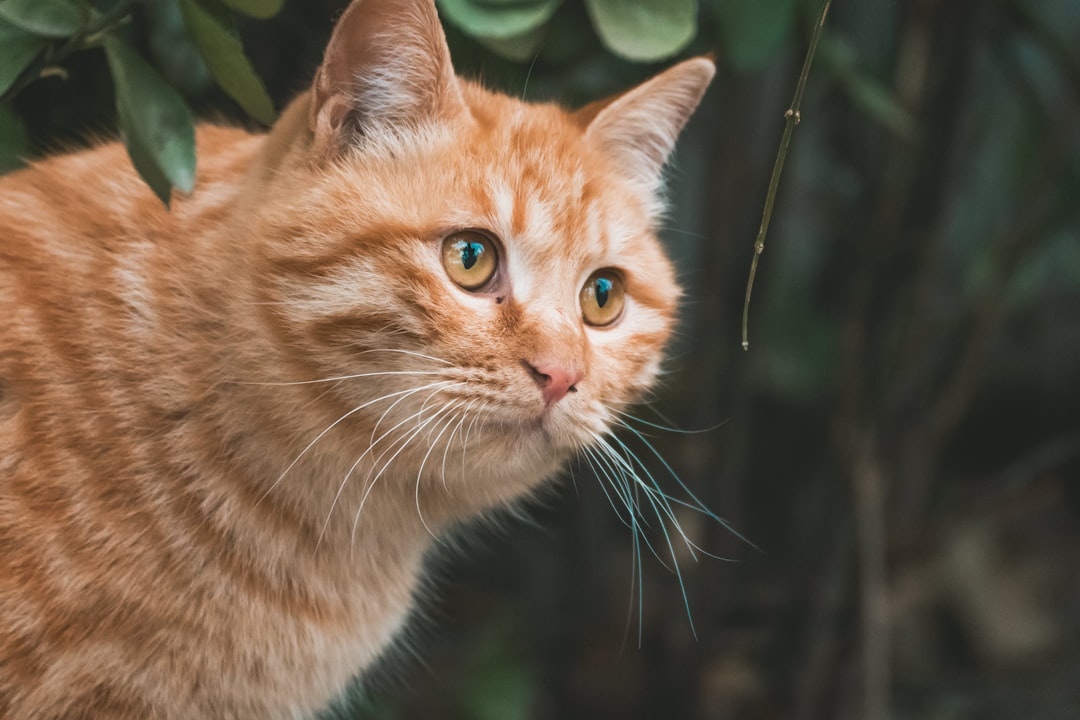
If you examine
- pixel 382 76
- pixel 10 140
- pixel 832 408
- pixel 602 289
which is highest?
pixel 382 76

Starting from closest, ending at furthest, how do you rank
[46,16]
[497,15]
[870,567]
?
[46,16]
[497,15]
[870,567]

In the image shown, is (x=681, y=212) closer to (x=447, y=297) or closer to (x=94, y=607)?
(x=447, y=297)

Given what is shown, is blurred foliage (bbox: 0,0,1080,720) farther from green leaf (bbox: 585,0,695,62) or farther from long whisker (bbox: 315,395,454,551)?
long whisker (bbox: 315,395,454,551)

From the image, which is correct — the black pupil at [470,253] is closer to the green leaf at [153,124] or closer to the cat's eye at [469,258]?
the cat's eye at [469,258]

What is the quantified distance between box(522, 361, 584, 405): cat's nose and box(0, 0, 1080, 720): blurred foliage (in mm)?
545

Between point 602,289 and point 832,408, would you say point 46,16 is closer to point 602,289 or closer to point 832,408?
point 602,289

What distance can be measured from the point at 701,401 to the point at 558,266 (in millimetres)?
1020

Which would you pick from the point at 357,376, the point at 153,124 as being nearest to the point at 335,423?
the point at 357,376

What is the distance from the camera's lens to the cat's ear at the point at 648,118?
4.19ft

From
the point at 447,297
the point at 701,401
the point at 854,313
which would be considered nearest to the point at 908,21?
the point at 854,313

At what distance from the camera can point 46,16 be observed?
0.96 metres

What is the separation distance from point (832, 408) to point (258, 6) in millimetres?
1631

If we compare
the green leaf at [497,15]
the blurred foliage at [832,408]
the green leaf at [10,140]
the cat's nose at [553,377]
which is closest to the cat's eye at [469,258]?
the cat's nose at [553,377]

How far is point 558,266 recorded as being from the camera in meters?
1.18
